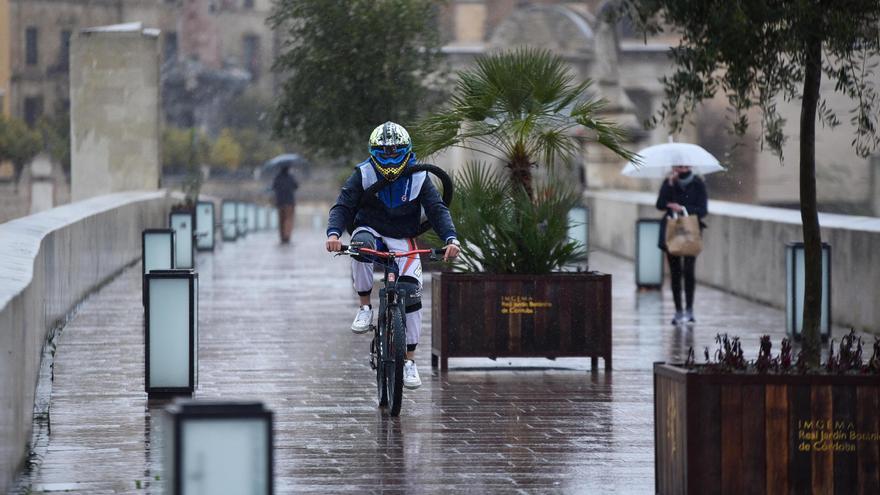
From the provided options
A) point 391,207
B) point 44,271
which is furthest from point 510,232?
point 44,271

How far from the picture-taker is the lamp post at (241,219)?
4138 cm

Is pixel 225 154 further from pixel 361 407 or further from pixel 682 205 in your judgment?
pixel 361 407

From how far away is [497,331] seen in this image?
13719 millimetres

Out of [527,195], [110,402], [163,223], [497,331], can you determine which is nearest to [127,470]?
A: [110,402]

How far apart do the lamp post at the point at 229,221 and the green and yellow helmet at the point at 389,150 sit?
95.6 feet

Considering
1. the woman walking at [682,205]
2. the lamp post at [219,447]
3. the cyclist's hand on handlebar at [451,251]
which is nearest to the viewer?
the lamp post at [219,447]

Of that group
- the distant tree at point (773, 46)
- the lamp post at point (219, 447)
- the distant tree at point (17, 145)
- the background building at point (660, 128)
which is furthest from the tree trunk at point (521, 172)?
the distant tree at point (17, 145)

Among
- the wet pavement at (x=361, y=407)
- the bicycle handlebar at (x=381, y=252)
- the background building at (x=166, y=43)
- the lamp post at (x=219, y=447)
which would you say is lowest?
the wet pavement at (x=361, y=407)

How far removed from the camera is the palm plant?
14.0 metres

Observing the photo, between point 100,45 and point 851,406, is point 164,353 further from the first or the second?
point 100,45

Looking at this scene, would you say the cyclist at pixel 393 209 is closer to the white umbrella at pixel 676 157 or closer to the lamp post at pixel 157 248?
the white umbrella at pixel 676 157

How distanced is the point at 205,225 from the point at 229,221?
20.5 ft

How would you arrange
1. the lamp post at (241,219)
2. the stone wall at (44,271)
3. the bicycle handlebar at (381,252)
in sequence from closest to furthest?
the stone wall at (44,271) < the bicycle handlebar at (381,252) < the lamp post at (241,219)

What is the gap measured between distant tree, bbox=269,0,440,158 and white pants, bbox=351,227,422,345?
14677 millimetres
